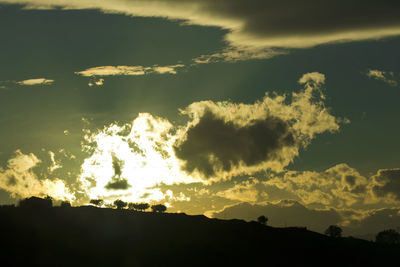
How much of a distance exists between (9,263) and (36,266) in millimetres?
10626

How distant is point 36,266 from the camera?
197500mm

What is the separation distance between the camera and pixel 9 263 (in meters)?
196
